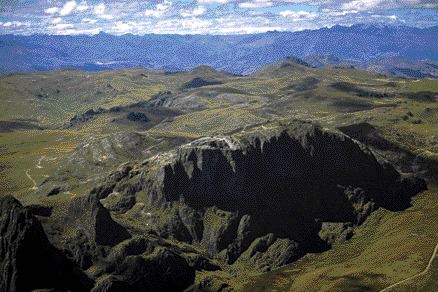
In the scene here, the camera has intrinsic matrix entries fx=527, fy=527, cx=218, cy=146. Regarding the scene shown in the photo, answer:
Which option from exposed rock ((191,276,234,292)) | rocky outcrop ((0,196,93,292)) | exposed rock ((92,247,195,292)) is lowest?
exposed rock ((191,276,234,292))

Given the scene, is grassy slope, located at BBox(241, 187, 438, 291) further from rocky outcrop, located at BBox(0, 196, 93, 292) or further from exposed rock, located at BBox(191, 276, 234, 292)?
rocky outcrop, located at BBox(0, 196, 93, 292)

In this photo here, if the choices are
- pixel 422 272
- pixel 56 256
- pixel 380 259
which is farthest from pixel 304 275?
pixel 56 256

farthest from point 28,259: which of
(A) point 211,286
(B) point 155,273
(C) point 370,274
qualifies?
(C) point 370,274

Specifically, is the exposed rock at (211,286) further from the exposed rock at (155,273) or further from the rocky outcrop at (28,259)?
the rocky outcrop at (28,259)

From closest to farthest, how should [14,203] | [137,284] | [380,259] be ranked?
[14,203] < [137,284] < [380,259]

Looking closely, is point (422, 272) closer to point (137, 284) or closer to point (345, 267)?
point (345, 267)

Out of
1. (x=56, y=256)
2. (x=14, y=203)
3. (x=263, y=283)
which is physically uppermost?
(x=14, y=203)

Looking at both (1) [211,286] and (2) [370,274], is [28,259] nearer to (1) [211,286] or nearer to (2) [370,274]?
(1) [211,286]

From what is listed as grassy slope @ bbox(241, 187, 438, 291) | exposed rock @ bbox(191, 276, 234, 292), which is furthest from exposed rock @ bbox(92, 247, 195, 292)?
grassy slope @ bbox(241, 187, 438, 291)

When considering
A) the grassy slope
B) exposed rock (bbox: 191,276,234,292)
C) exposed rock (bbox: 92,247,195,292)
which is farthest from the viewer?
exposed rock (bbox: 191,276,234,292)
